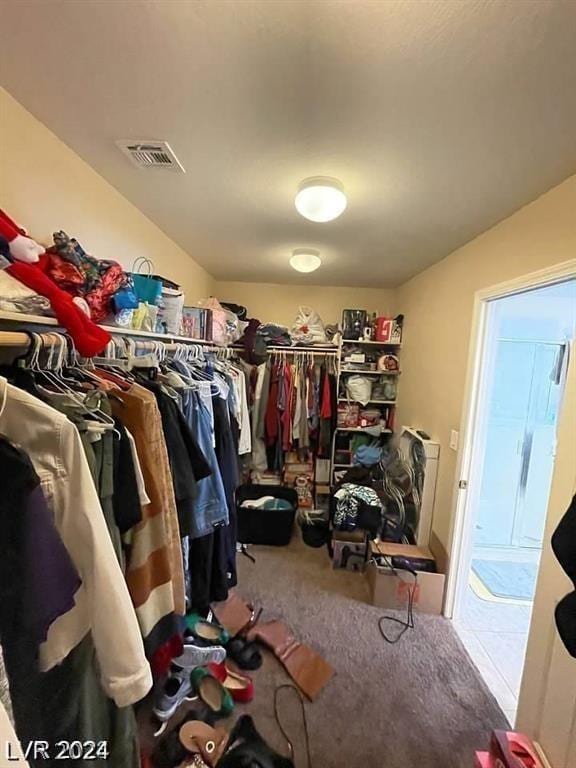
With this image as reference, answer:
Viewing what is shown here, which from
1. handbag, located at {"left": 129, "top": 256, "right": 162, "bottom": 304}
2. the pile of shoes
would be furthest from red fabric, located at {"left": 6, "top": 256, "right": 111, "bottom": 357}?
the pile of shoes

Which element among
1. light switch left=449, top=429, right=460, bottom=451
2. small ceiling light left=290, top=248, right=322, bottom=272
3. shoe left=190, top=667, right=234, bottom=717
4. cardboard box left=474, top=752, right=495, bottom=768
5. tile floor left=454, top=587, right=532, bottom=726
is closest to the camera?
cardboard box left=474, top=752, right=495, bottom=768

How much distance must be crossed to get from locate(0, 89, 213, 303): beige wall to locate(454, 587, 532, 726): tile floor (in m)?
2.90

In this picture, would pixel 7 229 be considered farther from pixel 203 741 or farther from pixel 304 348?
pixel 304 348

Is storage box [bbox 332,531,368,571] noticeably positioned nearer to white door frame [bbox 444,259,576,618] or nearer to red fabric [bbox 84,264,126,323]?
white door frame [bbox 444,259,576,618]

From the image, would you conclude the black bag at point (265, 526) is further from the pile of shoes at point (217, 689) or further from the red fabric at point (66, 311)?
the red fabric at point (66, 311)

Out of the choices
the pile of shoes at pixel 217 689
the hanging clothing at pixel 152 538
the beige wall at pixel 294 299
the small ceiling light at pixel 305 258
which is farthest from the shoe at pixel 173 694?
the beige wall at pixel 294 299

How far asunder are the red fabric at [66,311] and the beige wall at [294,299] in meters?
3.26

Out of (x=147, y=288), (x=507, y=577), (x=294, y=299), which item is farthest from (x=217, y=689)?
(x=294, y=299)

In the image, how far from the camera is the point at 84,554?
2.60ft

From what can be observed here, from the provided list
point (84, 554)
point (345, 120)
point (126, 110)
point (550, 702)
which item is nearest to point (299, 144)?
point (345, 120)

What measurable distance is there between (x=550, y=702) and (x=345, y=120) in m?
2.14

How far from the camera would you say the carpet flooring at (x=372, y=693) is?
1526 millimetres

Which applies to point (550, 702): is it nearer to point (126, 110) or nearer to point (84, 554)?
point (84, 554)

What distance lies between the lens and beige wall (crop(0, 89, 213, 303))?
3.92 ft
